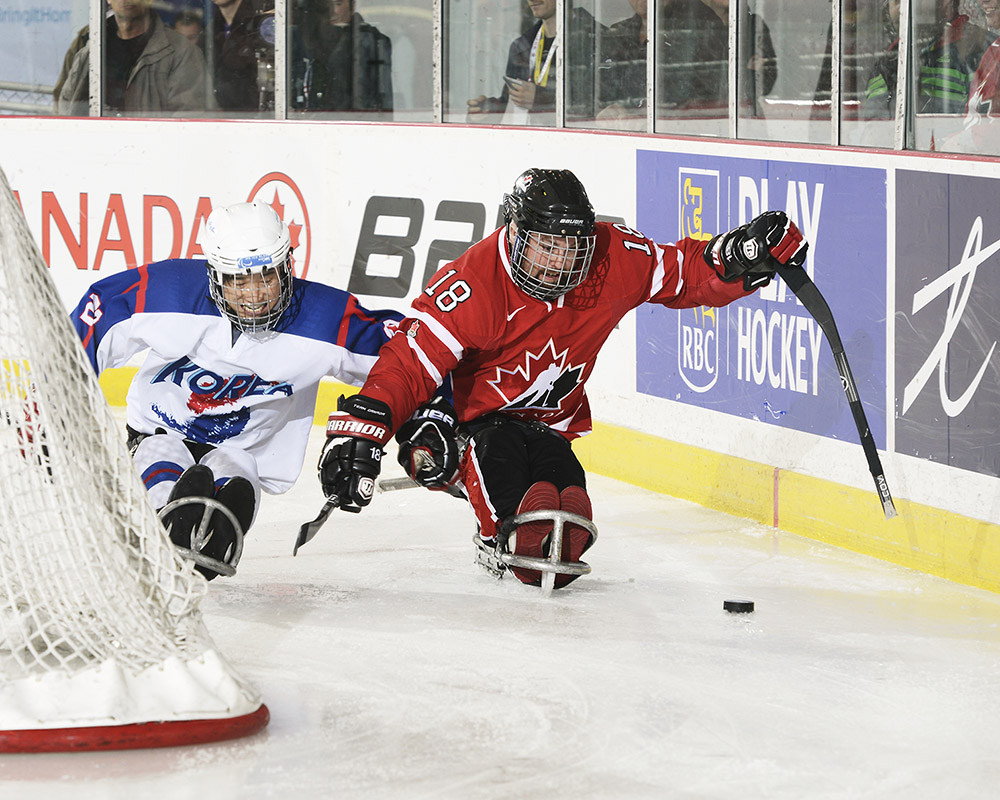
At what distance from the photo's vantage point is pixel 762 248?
3.71 m

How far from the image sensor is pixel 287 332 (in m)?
3.71

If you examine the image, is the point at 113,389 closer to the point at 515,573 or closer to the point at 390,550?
the point at 390,550

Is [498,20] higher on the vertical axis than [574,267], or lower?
higher

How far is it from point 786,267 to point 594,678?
1187 millimetres

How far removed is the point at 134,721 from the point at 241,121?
13.7ft

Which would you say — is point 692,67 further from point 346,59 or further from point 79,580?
point 79,580

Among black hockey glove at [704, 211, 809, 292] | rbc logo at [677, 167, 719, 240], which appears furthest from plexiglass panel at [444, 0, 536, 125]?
black hockey glove at [704, 211, 809, 292]

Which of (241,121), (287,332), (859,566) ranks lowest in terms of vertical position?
(859,566)

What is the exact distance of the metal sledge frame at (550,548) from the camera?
3633 millimetres

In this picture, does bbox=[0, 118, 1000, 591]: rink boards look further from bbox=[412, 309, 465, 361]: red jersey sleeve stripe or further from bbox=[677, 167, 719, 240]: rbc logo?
bbox=[412, 309, 465, 361]: red jersey sleeve stripe

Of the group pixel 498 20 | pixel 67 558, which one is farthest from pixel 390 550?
pixel 498 20

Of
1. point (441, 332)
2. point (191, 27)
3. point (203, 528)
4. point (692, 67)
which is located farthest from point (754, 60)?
point (191, 27)

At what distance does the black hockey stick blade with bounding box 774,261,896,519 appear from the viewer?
12.3ft

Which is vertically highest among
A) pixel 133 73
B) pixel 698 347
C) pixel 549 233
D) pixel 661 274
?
pixel 133 73
